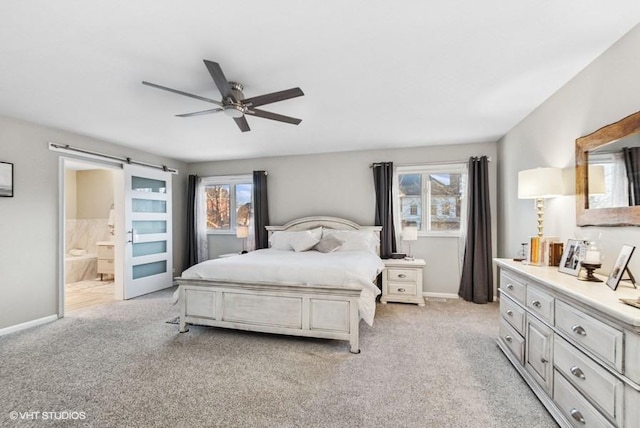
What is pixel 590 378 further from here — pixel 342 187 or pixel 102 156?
pixel 102 156

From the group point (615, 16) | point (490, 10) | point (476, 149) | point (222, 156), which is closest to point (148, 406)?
point (490, 10)

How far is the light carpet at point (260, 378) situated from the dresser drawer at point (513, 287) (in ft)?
1.96

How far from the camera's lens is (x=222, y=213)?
6105mm

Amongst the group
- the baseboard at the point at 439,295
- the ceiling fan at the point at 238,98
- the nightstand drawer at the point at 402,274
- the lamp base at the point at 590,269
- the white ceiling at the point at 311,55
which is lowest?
the baseboard at the point at 439,295

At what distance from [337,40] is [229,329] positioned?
3055 mm

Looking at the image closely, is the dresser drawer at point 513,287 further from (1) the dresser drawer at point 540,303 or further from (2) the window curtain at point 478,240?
(2) the window curtain at point 478,240

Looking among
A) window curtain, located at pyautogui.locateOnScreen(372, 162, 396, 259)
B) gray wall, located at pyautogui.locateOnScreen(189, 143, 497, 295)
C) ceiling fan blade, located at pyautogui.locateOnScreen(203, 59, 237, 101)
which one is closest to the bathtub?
gray wall, located at pyautogui.locateOnScreen(189, 143, 497, 295)

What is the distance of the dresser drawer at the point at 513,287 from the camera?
232 centimetres

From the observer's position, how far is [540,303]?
80.3 inches

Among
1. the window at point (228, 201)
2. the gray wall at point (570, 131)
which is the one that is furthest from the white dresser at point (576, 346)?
the window at point (228, 201)

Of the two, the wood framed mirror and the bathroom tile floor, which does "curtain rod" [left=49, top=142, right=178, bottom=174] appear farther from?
the wood framed mirror

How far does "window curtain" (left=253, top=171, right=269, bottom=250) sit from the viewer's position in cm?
551

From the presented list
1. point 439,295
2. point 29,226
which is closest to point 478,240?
point 439,295

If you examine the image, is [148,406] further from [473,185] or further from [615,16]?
[473,185]
